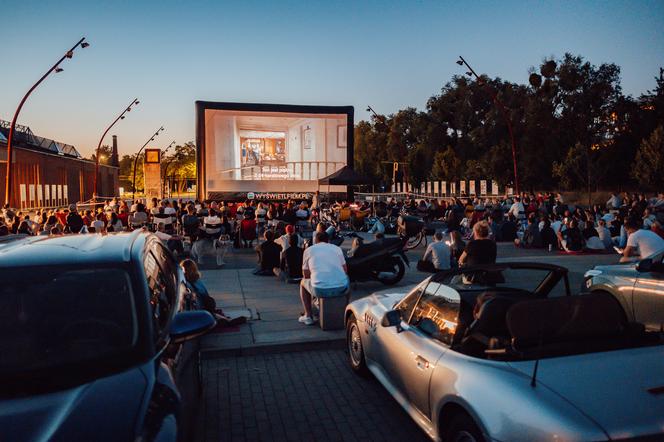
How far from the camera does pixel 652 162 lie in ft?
104

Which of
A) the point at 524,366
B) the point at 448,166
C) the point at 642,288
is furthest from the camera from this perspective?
the point at 448,166

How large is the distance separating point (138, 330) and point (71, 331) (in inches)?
15.6

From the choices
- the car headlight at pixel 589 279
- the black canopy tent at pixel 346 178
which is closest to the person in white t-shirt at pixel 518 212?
the black canopy tent at pixel 346 178

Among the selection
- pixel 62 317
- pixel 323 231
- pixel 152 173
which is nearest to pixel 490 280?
pixel 323 231

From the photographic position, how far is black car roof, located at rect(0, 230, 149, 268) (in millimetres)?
3418

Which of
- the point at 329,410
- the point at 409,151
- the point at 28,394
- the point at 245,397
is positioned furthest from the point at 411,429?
the point at 409,151

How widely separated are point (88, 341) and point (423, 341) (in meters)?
2.35

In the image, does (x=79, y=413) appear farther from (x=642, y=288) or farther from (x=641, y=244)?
(x=641, y=244)

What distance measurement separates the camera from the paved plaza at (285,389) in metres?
4.51

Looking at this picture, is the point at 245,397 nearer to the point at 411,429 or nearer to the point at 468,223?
the point at 411,429

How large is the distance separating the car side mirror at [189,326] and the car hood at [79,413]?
62 cm

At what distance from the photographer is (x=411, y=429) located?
448 cm

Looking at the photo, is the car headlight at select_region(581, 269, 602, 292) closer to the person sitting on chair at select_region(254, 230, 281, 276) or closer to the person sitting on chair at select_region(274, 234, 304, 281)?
the person sitting on chair at select_region(274, 234, 304, 281)

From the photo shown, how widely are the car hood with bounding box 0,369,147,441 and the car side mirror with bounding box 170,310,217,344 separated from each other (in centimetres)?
62
